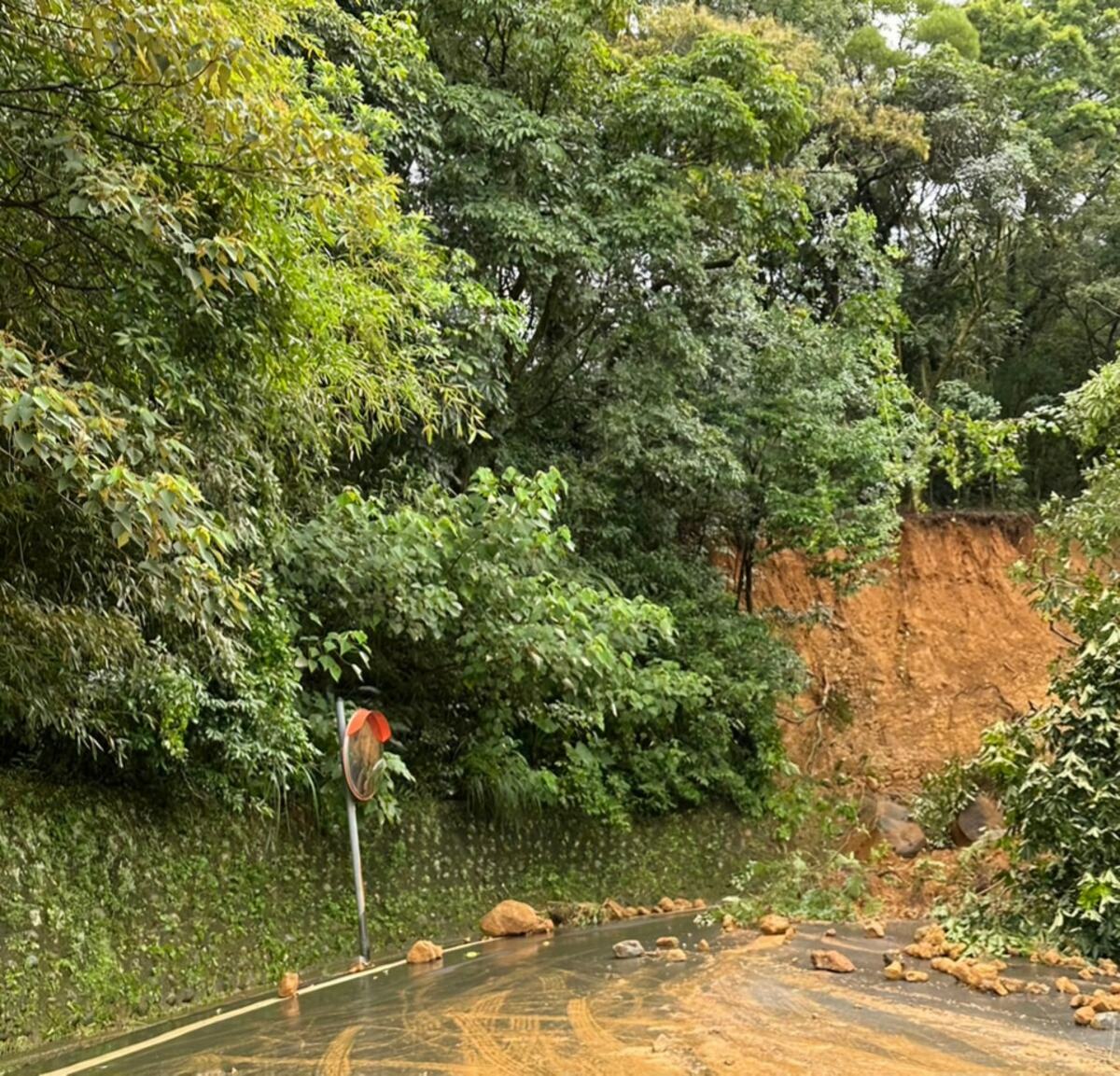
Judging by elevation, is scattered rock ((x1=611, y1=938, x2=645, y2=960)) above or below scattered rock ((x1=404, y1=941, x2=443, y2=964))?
above

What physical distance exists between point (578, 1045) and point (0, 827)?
11.6 feet

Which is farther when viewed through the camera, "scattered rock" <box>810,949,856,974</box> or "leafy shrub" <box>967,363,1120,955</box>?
"leafy shrub" <box>967,363,1120,955</box>

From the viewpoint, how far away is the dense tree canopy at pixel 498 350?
518cm

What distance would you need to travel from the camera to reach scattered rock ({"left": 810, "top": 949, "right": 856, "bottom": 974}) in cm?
686

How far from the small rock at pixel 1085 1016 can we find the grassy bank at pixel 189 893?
5.18 metres

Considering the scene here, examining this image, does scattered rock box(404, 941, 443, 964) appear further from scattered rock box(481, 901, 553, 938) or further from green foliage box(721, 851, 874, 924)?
green foliage box(721, 851, 874, 924)

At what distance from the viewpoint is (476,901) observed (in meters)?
10.3

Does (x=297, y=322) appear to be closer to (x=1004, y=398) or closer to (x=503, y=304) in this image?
(x=503, y=304)

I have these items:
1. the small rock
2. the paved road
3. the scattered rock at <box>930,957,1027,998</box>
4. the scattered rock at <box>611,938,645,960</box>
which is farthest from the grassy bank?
the small rock

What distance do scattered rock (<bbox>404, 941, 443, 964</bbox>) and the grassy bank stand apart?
25.0 inches

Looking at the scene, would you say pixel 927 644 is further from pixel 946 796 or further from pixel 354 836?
pixel 354 836

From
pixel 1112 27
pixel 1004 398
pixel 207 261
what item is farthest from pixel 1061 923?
pixel 1112 27

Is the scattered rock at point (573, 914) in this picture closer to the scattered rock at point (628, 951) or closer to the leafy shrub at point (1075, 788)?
the scattered rock at point (628, 951)

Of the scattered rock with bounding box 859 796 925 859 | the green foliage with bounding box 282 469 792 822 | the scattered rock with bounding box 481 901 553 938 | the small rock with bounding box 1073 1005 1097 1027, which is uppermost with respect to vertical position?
the green foliage with bounding box 282 469 792 822
